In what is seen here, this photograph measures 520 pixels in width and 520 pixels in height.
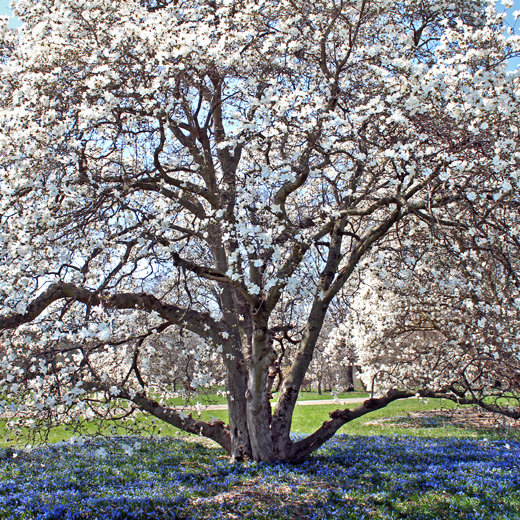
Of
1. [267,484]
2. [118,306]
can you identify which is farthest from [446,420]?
[118,306]

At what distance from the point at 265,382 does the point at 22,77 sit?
5735 millimetres

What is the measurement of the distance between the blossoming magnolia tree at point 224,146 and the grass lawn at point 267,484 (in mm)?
A: 838

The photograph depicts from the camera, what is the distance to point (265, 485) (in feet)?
21.2

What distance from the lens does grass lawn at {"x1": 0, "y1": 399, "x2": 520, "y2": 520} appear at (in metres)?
5.50

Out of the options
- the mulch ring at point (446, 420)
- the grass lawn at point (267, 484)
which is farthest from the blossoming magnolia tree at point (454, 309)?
the mulch ring at point (446, 420)

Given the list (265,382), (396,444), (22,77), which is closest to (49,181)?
(22,77)

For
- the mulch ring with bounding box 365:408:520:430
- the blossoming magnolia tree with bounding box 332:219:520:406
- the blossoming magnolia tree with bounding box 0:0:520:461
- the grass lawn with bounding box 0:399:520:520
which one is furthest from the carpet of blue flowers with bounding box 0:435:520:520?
the mulch ring with bounding box 365:408:520:430

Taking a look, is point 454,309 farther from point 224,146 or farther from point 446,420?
point 446,420

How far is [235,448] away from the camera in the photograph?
27.1 feet

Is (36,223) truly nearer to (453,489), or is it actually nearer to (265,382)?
(265,382)

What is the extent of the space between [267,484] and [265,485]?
5cm

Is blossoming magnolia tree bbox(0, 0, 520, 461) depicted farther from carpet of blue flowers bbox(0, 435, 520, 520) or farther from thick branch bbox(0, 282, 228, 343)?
carpet of blue flowers bbox(0, 435, 520, 520)

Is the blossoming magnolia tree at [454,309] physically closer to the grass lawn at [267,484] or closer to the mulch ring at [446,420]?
the grass lawn at [267,484]

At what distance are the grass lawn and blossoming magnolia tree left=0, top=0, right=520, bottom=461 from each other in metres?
0.84
